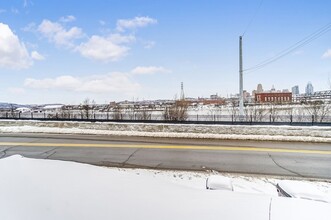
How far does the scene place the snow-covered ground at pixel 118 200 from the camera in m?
2.01

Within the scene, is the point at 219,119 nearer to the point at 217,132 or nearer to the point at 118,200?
the point at 217,132

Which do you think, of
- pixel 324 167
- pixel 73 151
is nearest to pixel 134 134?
pixel 73 151

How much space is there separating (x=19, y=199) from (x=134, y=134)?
39.6ft

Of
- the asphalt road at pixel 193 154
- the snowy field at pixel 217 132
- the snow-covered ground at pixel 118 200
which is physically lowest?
the asphalt road at pixel 193 154

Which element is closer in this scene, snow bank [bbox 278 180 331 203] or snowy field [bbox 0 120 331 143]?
snow bank [bbox 278 180 331 203]

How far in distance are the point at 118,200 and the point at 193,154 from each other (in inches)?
289

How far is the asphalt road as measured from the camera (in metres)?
7.63

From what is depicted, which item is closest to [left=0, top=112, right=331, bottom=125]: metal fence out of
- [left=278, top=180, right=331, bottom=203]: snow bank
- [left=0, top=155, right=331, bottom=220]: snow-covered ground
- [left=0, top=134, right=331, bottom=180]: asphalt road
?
[left=0, top=134, right=331, bottom=180]: asphalt road

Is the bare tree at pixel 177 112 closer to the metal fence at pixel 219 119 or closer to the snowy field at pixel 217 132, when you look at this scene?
the metal fence at pixel 219 119

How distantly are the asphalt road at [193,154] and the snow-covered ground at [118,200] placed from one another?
17.2 ft

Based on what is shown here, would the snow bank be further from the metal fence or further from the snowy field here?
the metal fence

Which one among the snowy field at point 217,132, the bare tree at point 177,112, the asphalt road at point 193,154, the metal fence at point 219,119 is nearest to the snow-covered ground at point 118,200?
the asphalt road at point 193,154

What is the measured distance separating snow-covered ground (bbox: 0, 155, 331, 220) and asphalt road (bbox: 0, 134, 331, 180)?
17.2ft

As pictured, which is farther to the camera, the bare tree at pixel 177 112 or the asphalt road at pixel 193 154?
the bare tree at pixel 177 112
